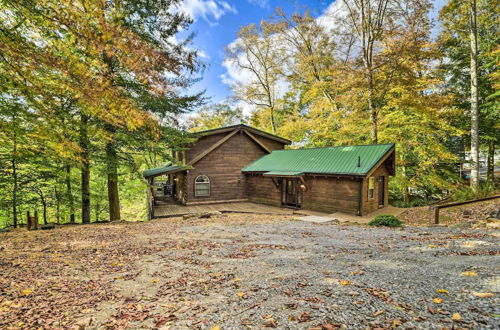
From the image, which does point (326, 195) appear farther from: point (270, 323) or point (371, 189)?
point (270, 323)

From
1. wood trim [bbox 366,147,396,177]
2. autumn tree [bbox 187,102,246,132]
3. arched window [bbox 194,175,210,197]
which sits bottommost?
arched window [bbox 194,175,210,197]

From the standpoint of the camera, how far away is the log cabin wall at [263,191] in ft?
53.9

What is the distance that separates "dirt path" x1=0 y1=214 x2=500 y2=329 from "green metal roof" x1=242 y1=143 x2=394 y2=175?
6.32 meters

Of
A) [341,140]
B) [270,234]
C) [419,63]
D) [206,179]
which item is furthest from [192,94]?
[419,63]

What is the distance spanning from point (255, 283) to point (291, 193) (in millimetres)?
12400

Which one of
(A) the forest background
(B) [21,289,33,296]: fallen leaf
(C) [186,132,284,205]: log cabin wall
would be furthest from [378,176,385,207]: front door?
(B) [21,289,33,296]: fallen leaf

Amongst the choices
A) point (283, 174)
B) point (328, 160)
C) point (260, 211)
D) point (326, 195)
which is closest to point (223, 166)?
point (260, 211)

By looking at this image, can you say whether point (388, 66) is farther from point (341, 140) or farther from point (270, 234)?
point (270, 234)

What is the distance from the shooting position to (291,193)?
15.8 m

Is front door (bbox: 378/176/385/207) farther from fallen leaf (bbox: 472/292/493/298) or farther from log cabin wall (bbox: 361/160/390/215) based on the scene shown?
fallen leaf (bbox: 472/292/493/298)

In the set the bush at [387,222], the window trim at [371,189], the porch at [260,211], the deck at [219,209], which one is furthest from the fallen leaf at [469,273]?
the deck at [219,209]

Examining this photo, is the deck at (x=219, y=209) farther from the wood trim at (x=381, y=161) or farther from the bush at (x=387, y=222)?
the bush at (x=387, y=222)

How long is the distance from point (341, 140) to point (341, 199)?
23.9ft

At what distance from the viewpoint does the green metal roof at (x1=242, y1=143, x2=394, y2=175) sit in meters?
12.7
